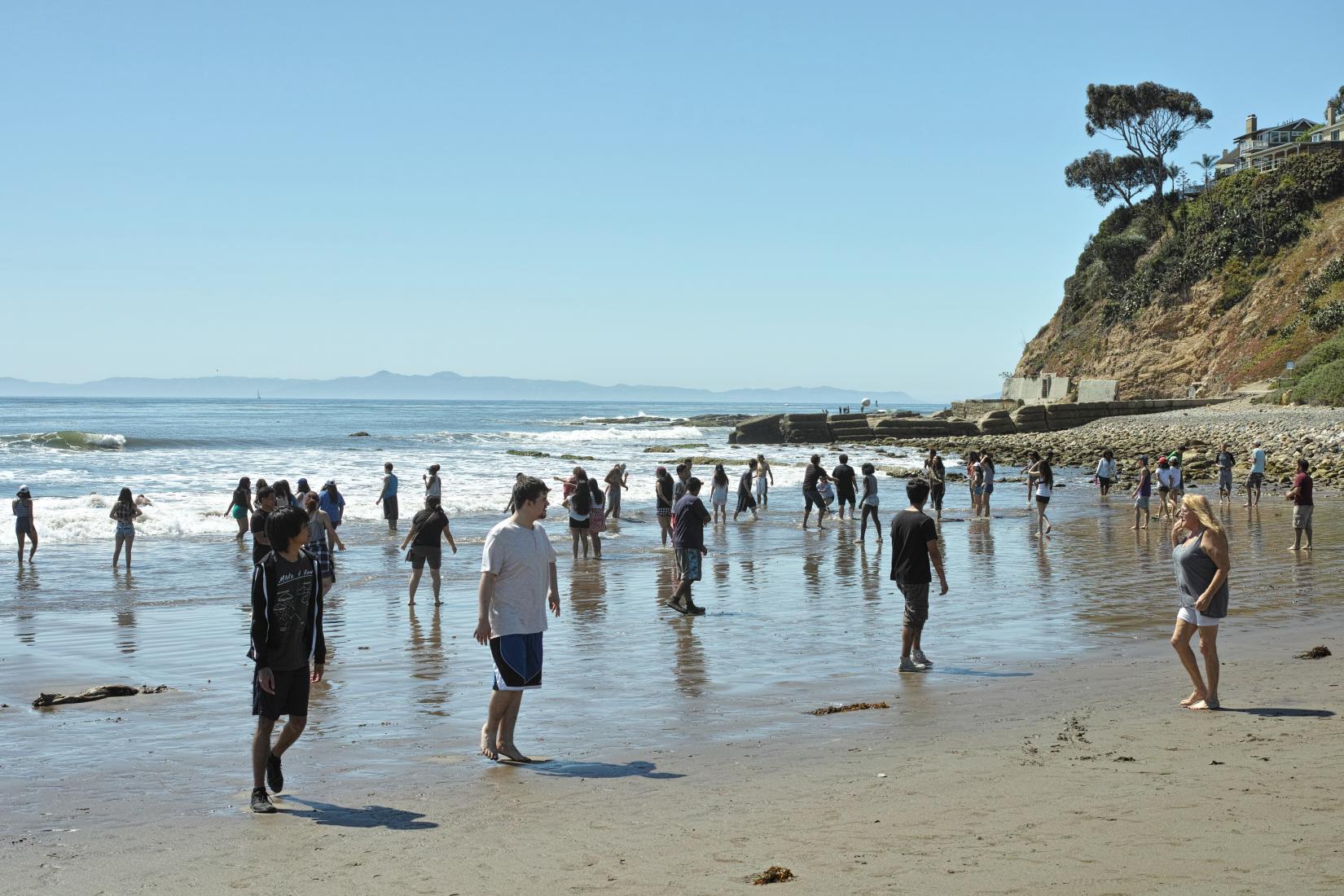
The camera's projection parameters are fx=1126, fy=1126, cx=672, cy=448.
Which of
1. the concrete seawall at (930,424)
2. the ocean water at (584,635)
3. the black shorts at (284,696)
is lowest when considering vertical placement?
the ocean water at (584,635)

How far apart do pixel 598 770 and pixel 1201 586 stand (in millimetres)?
4260

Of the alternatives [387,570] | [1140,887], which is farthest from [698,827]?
[387,570]

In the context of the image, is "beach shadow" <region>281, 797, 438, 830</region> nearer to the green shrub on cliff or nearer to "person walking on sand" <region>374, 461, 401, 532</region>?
"person walking on sand" <region>374, 461, 401, 532</region>

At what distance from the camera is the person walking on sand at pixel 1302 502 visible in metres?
16.8

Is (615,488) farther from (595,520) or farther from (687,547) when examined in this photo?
(687,547)

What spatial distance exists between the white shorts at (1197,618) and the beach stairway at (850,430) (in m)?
58.9

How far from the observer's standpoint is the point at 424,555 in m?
14.1

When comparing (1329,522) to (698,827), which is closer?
(698,827)

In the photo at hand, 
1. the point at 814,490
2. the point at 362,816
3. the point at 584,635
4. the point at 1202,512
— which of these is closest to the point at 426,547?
the point at 584,635

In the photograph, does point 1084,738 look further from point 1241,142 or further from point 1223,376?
point 1241,142

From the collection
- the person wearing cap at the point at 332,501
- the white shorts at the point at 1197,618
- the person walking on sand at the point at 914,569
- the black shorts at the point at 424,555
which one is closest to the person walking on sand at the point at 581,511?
the person wearing cap at the point at 332,501

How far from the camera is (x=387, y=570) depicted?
18.3 m

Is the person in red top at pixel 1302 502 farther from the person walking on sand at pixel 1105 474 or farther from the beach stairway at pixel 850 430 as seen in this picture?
the beach stairway at pixel 850 430

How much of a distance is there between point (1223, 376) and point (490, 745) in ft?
201
